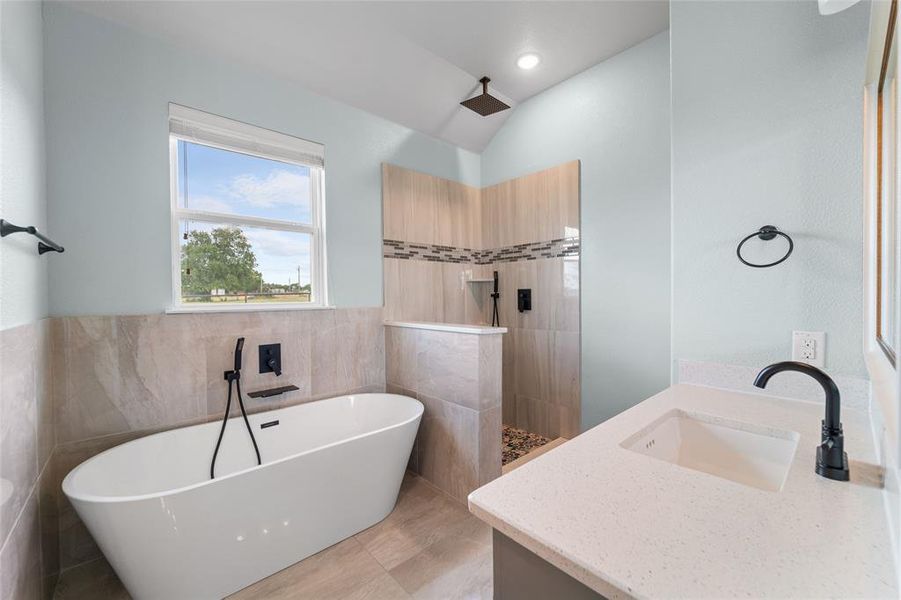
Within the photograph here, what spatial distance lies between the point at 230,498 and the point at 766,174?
8.03 feet

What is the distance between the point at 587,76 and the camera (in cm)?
275

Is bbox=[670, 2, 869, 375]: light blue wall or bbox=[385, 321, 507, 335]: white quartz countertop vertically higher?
bbox=[670, 2, 869, 375]: light blue wall

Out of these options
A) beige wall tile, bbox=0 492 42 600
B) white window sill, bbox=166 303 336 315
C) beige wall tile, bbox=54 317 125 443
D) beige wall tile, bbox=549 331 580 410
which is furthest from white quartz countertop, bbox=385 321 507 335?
beige wall tile, bbox=0 492 42 600

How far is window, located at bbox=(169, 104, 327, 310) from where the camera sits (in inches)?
83.9

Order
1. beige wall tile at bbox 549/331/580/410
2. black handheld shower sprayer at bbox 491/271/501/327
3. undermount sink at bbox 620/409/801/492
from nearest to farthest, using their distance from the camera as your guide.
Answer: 1. undermount sink at bbox 620/409/801/492
2. beige wall tile at bbox 549/331/580/410
3. black handheld shower sprayer at bbox 491/271/501/327

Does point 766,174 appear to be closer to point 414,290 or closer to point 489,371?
point 489,371

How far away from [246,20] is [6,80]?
1.19m

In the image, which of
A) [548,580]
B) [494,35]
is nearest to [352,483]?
[548,580]

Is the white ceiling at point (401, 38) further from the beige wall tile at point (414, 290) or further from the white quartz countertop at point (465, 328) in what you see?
the white quartz countertop at point (465, 328)

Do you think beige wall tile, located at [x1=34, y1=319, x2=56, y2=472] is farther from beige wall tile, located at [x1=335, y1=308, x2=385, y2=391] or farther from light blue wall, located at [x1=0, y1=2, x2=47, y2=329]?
beige wall tile, located at [x1=335, y1=308, x2=385, y2=391]

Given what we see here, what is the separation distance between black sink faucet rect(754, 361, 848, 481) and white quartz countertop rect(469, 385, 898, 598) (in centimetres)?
3

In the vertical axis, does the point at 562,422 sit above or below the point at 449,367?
below

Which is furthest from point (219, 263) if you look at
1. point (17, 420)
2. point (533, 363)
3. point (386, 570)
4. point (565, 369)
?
point (565, 369)

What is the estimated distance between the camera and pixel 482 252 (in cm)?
366
